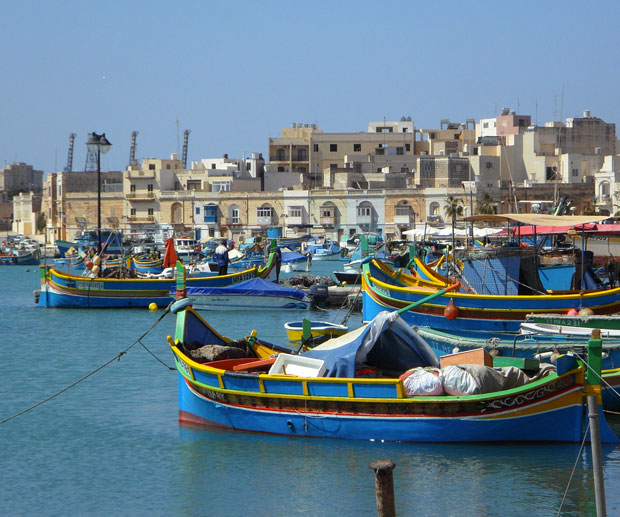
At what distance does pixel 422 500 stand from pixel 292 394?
2.64 m

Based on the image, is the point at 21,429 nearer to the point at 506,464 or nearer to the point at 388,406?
the point at 388,406

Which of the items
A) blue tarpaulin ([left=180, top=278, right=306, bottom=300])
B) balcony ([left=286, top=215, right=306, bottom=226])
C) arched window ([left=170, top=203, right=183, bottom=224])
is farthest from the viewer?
arched window ([left=170, top=203, right=183, bottom=224])

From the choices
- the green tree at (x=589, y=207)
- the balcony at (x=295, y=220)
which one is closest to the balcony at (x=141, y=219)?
the balcony at (x=295, y=220)

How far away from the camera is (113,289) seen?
3391cm

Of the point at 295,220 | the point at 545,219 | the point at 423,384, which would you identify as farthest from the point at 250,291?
the point at 295,220


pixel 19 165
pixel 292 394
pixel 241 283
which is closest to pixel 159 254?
pixel 241 283

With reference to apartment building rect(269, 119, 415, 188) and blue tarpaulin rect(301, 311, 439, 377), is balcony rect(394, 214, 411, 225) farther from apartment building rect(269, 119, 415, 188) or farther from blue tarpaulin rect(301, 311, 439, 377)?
blue tarpaulin rect(301, 311, 439, 377)

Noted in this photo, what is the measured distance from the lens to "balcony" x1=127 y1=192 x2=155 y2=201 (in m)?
88.9

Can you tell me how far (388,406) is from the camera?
13.6 metres

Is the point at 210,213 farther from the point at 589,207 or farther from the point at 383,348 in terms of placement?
the point at 383,348

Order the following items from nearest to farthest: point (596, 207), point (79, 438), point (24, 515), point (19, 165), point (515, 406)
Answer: point (24, 515) → point (515, 406) → point (79, 438) → point (596, 207) → point (19, 165)

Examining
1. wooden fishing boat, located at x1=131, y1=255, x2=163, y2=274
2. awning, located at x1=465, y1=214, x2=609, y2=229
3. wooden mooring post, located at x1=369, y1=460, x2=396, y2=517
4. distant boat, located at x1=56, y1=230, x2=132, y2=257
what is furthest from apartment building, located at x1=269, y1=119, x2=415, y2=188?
wooden mooring post, located at x1=369, y1=460, x2=396, y2=517

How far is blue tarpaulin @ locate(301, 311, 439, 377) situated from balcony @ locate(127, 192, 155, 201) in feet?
248

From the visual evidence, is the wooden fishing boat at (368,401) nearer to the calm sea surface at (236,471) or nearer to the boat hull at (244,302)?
the calm sea surface at (236,471)
